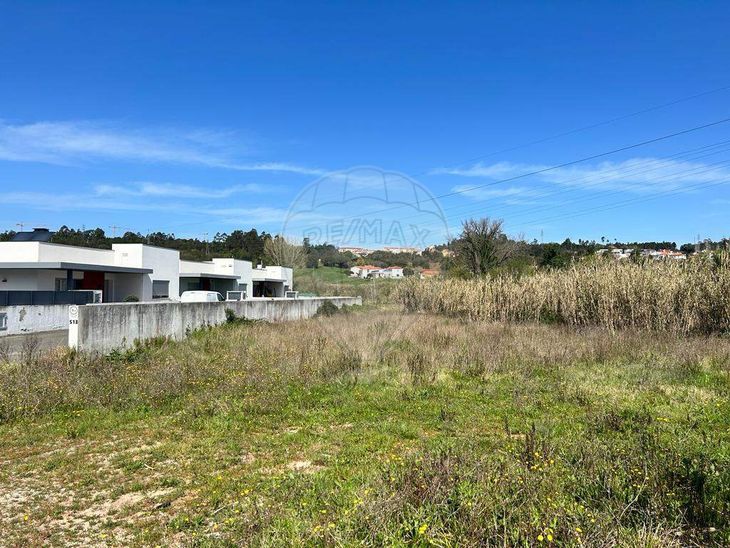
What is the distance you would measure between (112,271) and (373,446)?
3015 centimetres

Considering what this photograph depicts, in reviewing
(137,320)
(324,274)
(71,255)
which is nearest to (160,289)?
(71,255)

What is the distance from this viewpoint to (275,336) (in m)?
14.2

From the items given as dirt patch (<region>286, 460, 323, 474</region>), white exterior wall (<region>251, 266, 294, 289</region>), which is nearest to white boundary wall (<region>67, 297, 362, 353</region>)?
dirt patch (<region>286, 460, 323, 474</region>)

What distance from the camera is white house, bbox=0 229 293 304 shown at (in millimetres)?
26578

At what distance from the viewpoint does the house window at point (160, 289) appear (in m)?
34.6

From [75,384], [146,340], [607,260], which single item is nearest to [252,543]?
[75,384]

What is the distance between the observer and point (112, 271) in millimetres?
30359

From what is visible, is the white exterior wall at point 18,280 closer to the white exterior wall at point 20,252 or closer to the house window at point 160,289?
the white exterior wall at point 20,252

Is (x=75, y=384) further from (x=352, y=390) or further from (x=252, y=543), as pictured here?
(x=252, y=543)

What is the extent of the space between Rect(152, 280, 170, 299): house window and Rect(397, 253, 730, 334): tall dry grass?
24.2 meters

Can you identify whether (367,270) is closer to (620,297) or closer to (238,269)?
(620,297)

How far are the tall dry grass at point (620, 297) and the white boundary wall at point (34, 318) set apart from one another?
18711mm

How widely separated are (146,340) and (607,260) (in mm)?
16699

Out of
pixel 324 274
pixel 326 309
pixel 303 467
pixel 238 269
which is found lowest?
pixel 303 467
